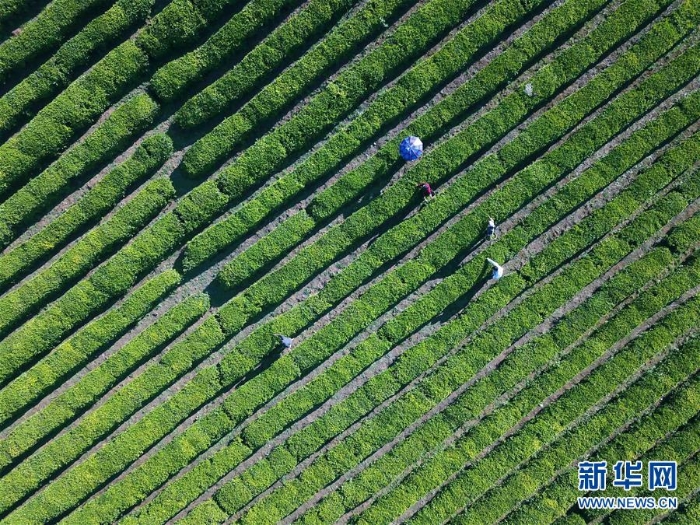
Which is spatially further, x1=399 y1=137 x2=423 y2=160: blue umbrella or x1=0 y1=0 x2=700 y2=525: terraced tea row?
x1=0 y1=0 x2=700 y2=525: terraced tea row

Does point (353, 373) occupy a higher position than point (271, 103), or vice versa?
point (271, 103)

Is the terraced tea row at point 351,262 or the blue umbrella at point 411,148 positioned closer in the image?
the blue umbrella at point 411,148

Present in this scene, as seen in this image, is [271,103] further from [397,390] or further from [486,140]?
[397,390]

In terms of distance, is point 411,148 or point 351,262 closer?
point 411,148

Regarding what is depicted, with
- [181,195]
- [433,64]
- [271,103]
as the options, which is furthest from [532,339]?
[181,195]

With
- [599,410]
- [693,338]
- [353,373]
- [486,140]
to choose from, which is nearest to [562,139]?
[486,140]

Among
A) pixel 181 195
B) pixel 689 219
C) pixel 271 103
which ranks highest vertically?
pixel 271 103

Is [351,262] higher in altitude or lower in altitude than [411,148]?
lower
